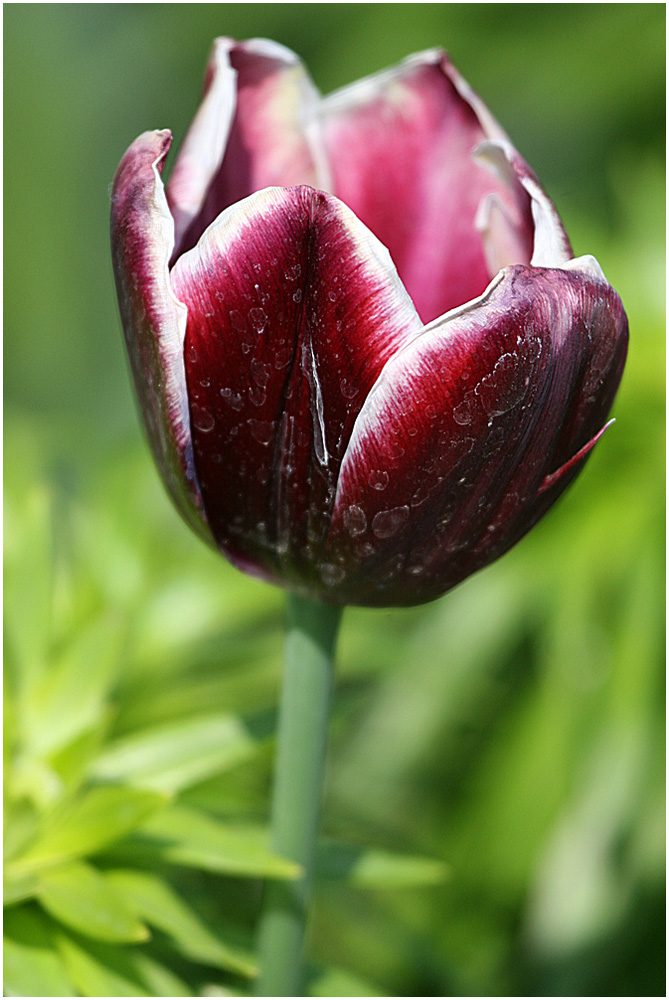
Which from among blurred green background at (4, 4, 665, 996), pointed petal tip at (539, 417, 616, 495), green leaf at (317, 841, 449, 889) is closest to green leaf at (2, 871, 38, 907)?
blurred green background at (4, 4, 665, 996)

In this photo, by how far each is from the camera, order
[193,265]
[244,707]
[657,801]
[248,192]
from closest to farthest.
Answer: [193,265] → [248,192] → [244,707] → [657,801]

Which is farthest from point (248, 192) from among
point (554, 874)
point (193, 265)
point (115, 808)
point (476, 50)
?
point (476, 50)

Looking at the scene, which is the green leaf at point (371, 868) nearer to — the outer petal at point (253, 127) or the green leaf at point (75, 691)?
the green leaf at point (75, 691)

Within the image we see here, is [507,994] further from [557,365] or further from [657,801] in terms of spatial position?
[557,365]

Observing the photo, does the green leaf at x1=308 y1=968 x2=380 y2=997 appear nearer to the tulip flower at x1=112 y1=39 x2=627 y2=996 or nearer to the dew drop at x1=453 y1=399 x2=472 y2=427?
the tulip flower at x1=112 y1=39 x2=627 y2=996

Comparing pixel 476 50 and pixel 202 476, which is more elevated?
pixel 476 50

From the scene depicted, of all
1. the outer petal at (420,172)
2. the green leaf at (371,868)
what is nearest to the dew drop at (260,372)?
the outer petal at (420,172)
